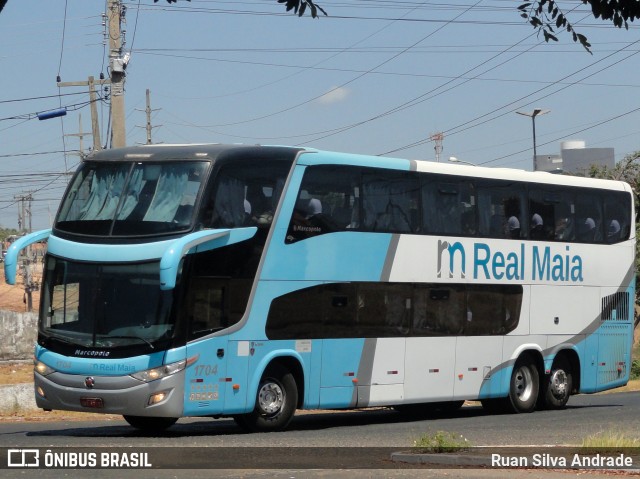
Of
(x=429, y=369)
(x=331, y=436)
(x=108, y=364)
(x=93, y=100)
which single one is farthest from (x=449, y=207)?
(x=93, y=100)

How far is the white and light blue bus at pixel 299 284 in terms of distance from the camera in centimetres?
1686

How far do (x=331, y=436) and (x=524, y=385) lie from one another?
696 cm

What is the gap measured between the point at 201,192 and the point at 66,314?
2.60 metres

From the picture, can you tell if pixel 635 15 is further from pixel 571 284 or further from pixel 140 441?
pixel 571 284

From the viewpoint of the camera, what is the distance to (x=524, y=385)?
23.2 m

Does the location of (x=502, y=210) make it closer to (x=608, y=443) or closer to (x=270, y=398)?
(x=270, y=398)

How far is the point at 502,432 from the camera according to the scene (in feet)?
57.7

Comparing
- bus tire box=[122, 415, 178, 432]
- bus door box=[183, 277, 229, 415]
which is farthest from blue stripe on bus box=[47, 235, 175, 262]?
bus tire box=[122, 415, 178, 432]

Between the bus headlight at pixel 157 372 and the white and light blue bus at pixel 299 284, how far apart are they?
2 centimetres

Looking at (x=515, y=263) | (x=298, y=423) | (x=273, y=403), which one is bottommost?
(x=298, y=423)

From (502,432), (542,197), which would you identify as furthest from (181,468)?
(542,197)

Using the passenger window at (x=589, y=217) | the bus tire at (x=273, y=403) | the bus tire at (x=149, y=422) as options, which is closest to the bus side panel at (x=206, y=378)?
the bus tire at (x=273, y=403)

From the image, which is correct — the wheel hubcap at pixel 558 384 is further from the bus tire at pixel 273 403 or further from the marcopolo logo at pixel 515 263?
the bus tire at pixel 273 403

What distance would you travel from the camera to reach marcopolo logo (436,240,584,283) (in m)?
21.1
